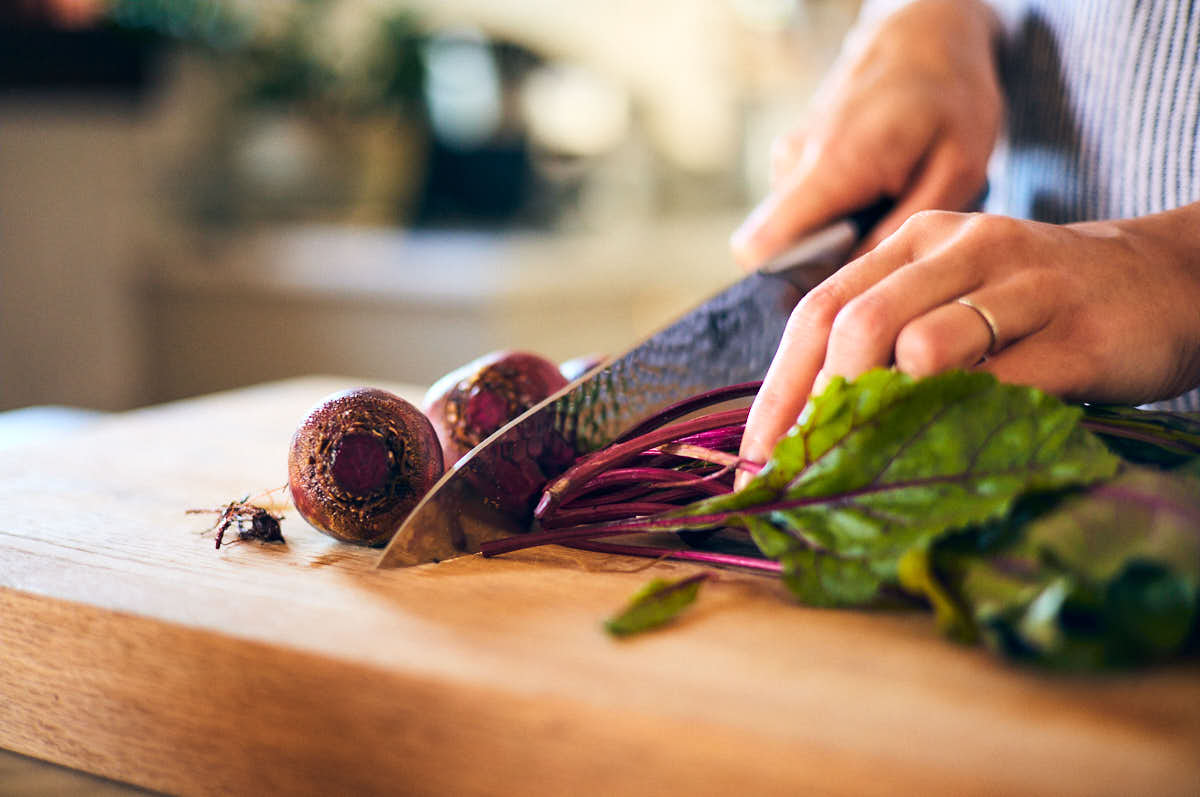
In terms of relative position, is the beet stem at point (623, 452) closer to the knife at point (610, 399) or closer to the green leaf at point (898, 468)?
the knife at point (610, 399)

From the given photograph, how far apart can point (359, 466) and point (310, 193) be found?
328 centimetres

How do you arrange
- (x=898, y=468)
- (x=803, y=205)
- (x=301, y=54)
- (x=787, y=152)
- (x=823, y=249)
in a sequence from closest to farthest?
(x=898, y=468) → (x=823, y=249) → (x=803, y=205) → (x=787, y=152) → (x=301, y=54)

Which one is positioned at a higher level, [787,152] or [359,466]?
[787,152]

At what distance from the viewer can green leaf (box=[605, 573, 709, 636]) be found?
1.85 feet

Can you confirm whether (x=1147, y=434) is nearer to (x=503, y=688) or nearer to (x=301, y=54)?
(x=503, y=688)

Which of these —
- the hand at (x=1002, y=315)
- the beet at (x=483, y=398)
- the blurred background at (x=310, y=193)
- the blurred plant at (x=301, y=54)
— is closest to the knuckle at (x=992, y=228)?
the hand at (x=1002, y=315)

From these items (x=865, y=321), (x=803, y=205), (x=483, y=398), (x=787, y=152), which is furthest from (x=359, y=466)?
(x=787, y=152)

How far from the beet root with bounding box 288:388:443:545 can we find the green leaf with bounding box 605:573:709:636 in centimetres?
22

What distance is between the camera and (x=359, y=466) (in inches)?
28.7

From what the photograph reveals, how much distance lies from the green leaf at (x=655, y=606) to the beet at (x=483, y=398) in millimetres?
289

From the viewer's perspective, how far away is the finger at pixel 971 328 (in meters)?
0.60

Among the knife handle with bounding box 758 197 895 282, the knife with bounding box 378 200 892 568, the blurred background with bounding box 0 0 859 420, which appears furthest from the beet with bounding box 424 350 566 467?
the blurred background with bounding box 0 0 859 420

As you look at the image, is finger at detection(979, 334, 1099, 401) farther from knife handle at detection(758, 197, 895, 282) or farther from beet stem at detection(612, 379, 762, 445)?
knife handle at detection(758, 197, 895, 282)

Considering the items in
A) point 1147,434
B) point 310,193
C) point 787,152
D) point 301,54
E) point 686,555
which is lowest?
point 310,193
